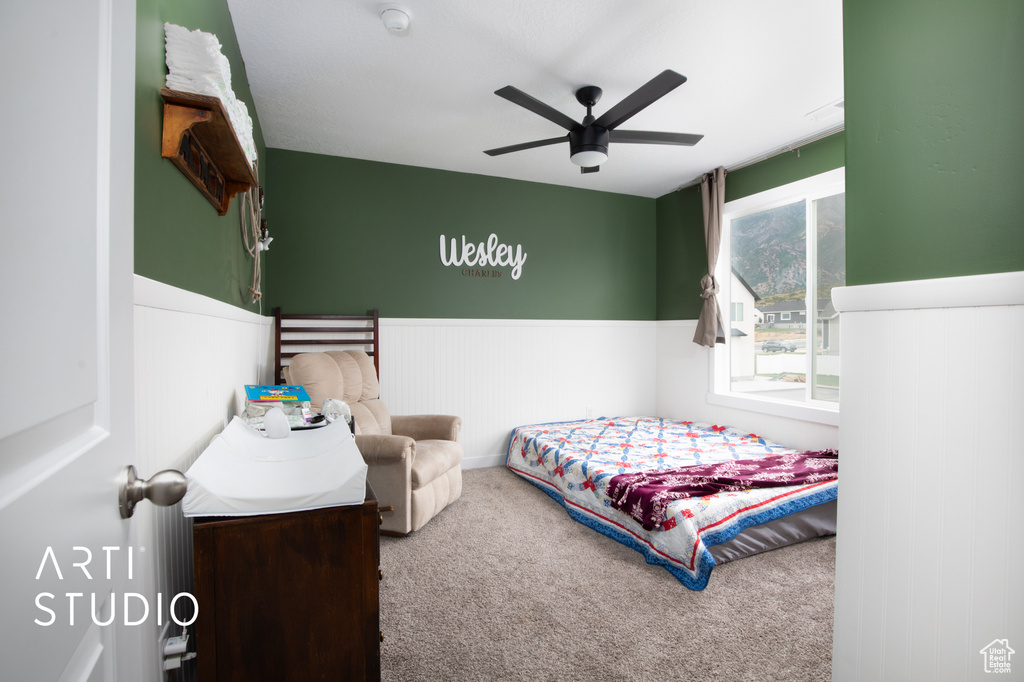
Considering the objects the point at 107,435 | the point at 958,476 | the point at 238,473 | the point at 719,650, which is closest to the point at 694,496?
the point at 719,650

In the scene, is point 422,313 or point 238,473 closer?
point 238,473

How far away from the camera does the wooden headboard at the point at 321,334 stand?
11.6ft

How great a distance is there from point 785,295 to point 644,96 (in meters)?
2.33

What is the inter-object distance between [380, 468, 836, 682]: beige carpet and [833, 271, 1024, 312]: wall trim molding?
4.31 feet

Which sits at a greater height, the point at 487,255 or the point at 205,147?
the point at 487,255

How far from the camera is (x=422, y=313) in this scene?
4.10 meters

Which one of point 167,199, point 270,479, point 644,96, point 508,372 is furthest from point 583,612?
point 508,372

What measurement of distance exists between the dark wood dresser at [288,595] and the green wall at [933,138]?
1.22m

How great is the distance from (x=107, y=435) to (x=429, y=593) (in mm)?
1886

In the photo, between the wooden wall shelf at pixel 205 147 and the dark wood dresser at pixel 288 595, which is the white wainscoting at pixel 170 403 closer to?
the dark wood dresser at pixel 288 595

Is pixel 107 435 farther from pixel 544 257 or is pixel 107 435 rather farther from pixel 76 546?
pixel 544 257

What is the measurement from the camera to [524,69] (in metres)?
2.61

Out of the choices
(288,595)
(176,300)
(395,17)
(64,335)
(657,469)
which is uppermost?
(395,17)

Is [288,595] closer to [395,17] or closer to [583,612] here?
[583,612]
